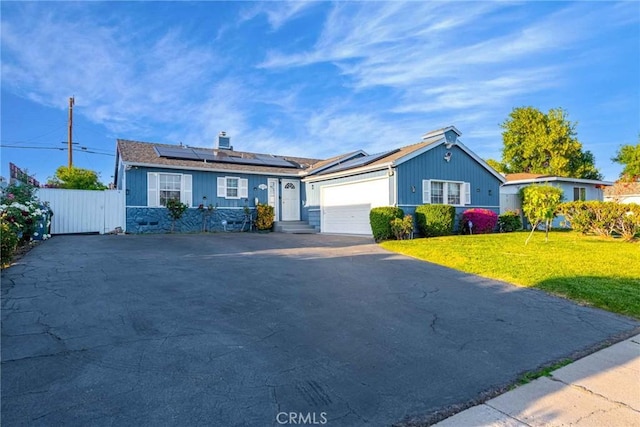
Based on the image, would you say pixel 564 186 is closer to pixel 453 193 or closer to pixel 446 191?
pixel 453 193

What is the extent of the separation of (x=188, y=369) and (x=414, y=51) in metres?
12.5

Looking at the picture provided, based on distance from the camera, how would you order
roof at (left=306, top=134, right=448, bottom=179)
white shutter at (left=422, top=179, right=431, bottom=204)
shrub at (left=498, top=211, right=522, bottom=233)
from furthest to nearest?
shrub at (left=498, top=211, right=522, bottom=233), white shutter at (left=422, top=179, right=431, bottom=204), roof at (left=306, top=134, right=448, bottom=179)

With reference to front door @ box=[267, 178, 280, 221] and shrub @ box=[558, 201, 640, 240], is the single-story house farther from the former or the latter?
shrub @ box=[558, 201, 640, 240]

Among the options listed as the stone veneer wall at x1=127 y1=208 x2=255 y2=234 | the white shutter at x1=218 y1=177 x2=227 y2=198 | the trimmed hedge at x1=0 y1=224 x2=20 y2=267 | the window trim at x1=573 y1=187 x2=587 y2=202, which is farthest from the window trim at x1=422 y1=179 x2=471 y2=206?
the trimmed hedge at x1=0 y1=224 x2=20 y2=267

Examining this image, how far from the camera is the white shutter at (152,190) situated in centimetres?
1554

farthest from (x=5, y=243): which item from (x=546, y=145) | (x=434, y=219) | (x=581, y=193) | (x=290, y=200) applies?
(x=546, y=145)

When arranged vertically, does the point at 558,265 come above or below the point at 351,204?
below

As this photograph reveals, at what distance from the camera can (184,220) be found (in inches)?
639

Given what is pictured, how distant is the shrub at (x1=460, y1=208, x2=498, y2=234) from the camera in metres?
15.7

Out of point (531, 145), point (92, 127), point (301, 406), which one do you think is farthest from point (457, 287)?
point (531, 145)

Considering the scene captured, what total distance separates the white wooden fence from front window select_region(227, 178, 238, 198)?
4.63 m

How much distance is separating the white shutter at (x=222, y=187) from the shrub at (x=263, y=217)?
70.3 inches

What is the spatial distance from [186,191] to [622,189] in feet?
113

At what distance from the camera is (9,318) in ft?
13.0
